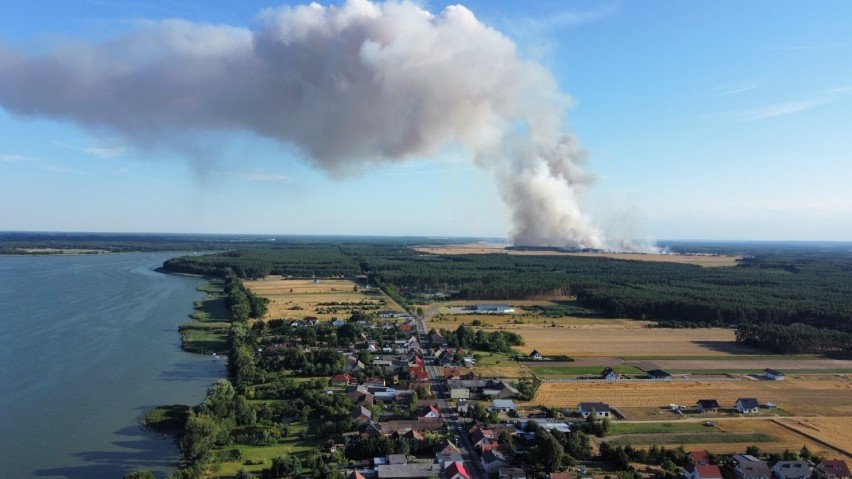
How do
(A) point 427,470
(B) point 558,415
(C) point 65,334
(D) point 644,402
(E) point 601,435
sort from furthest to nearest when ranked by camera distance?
(C) point 65,334
(D) point 644,402
(B) point 558,415
(E) point 601,435
(A) point 427,470

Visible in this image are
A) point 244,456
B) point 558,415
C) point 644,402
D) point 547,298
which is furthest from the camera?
point 547,298

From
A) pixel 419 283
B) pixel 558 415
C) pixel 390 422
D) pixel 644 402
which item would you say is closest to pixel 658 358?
pixel 644 402

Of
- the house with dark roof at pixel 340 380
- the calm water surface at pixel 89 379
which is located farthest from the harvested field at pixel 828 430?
the calm water surface at pixel 89 379

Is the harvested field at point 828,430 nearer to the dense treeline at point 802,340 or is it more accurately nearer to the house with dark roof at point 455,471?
the house with dark roof at point 455,471

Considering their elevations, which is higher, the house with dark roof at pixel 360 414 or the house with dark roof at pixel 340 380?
the house with dark roof at pixel 360 414

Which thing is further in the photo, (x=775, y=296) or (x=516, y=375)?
(x=775, y=296)

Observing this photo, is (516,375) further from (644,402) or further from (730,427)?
(730,427)
